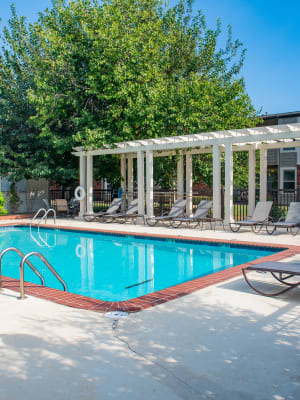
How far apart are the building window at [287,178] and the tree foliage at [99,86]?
243 inches

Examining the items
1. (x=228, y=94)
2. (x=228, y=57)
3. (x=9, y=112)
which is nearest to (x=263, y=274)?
(x=228, y=94)

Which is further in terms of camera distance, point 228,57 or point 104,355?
point 228,57

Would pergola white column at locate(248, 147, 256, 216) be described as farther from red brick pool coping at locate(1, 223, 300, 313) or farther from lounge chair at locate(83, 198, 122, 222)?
red brick pool coping at locate(1, 223, 300, 313)

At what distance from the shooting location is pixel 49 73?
1795 cm

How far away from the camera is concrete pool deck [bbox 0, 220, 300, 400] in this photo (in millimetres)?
2795

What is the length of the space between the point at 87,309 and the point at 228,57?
21.6 m

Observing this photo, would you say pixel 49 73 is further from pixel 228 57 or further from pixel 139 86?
pixel 228 57

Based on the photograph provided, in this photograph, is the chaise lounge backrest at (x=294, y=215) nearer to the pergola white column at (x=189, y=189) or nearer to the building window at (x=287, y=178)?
the pergola white column at (x=189, y=189)

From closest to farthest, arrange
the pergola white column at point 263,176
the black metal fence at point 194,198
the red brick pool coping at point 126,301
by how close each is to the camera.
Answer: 1. the red brick pool coping at point 126,301
2. the pergola white column at point 263,176
3. the black metal fence at point 194,198

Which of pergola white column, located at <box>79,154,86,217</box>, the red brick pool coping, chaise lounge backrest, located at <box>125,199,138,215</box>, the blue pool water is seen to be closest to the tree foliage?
pergola white column, located at <box>79,154,86,217</box>

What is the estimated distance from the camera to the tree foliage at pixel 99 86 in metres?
17.3

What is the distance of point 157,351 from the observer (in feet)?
11.2

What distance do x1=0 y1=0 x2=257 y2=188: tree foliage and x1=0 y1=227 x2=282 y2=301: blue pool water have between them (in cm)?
575

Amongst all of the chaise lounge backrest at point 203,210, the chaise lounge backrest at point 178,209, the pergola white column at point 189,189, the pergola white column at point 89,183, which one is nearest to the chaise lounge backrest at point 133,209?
the chaise lounge backrest at point 178,209
